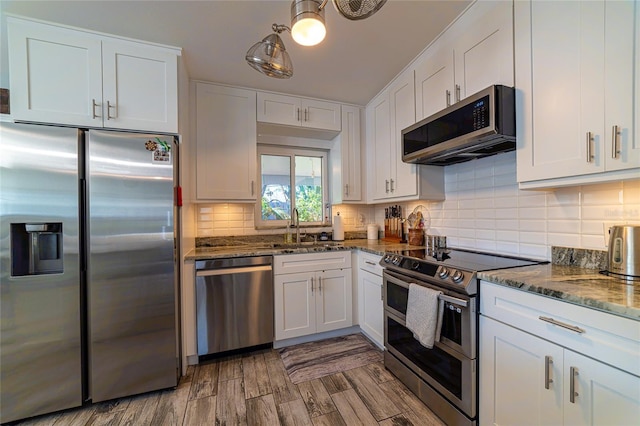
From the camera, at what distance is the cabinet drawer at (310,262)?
2.31 meters

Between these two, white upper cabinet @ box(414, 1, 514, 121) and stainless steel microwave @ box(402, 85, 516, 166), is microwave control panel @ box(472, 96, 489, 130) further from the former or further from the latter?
white upper cabinet @ box(414, 1, 514, 121)

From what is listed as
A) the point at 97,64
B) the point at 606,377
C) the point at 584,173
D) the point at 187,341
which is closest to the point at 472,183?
the point at 584,173

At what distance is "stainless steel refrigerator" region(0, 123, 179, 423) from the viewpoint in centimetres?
154

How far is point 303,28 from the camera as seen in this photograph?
1141mm

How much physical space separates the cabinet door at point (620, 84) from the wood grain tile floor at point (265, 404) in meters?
1.65

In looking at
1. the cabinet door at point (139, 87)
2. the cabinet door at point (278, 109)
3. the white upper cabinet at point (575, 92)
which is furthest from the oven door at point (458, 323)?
the cabinet door at point (139, 87)

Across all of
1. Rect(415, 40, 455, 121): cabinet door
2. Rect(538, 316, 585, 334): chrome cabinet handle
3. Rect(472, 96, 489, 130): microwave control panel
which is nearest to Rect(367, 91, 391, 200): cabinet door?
Rect(415, 40, 455, 121): cabinet door

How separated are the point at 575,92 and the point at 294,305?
2.36 metres

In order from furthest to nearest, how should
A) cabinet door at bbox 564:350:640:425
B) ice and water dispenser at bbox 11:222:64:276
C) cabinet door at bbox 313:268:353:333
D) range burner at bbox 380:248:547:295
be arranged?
1. cabinet door at bbox 313:268:353:333
2. ice and water dispenser at bbox 11:222:64:276
3. range burner at bbox 380:248:547:295
4. cabinet door at bbox 564:350:640:425

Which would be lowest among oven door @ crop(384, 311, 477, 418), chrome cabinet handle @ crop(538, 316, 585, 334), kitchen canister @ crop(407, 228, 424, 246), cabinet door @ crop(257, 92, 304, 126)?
oven door @ crop(384, 311, 477, 418)

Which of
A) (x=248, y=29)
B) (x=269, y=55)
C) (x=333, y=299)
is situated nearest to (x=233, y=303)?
(x=333, y=299)

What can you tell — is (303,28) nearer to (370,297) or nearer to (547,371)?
(547,371)

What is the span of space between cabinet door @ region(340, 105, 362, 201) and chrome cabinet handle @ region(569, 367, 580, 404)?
224cm

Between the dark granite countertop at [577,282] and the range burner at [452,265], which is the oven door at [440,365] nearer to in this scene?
the range burner at [452,265]
